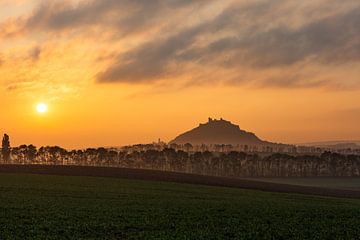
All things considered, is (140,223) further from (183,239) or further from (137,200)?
(137,200)

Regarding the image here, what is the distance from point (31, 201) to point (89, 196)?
13847 mm

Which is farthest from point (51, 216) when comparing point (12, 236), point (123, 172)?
point (123, 172)

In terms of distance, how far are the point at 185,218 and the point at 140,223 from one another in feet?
21.6

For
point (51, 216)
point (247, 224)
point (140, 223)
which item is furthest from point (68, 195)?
point (247, 224)

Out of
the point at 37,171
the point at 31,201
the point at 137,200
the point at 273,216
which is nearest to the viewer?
the point at 273,216

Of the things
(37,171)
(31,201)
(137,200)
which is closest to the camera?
(31,201)

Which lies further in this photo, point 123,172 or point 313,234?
point 123,172

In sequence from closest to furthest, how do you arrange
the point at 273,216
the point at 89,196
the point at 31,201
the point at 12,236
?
the point at 12,236
the point at 273,216
the point at 31,201
the point at 89,196

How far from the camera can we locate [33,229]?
3925cm

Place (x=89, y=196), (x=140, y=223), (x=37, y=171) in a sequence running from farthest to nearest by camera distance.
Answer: (x=37, y=171) < (x=89, y=196) < (x=140, y=223)

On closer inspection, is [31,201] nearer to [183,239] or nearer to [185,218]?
[185,218]

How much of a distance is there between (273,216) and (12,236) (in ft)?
101

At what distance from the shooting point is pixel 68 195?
74312 millimetres

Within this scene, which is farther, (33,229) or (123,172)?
(123,172)
